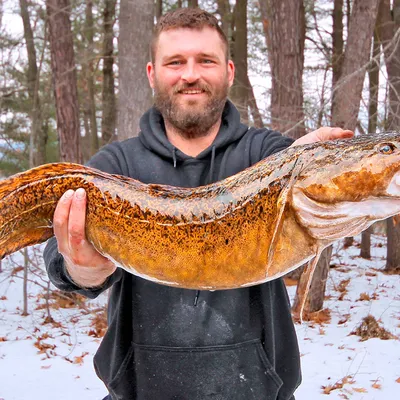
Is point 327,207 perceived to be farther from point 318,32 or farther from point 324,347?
point 318,32

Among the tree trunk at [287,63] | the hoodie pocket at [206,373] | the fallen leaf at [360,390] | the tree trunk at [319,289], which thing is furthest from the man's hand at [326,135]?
the tree trunk at [287,63]

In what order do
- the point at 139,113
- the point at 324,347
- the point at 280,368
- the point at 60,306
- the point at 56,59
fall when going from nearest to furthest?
the point at 280,368
the point at 324,347
the point at 139,113
the point at 60,306
the point at 56,59

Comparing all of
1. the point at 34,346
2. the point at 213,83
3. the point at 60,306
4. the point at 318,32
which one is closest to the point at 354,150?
the point at 213,83

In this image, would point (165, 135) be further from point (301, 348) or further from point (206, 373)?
point (301, 348)

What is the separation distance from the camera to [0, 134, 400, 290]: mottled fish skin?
70.6 inches

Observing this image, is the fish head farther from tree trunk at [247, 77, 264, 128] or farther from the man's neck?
tree trunk at [247, 77, 264, 128]

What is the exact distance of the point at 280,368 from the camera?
2.63 metres

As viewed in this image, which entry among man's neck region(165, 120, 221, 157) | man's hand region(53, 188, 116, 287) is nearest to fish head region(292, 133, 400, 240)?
man's hand region(53, 188, 116, 287)

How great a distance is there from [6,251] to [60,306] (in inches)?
269

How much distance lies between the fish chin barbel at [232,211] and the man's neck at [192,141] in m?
0.82

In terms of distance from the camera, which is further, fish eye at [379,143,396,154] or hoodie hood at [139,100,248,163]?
hoodie hood at [139,100,248,163]

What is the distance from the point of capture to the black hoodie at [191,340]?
2455 millimetres

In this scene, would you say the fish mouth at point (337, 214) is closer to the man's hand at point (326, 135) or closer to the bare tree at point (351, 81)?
the man's hand at point (326, 135)

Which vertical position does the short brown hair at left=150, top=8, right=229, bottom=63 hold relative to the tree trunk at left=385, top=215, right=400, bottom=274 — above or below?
above
